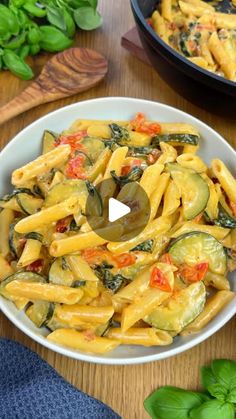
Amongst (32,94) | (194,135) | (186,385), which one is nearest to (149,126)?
(194,135)

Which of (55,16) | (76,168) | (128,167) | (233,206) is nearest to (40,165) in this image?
(76,168)

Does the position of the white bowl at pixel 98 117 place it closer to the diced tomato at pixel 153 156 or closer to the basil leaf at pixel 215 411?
the diced tomato at pixel 153 156

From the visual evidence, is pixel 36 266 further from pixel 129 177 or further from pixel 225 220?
pixel 225 220

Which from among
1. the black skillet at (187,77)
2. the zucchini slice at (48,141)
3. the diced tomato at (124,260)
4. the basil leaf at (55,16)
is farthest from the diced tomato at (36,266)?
the basil leaf at (55,16)

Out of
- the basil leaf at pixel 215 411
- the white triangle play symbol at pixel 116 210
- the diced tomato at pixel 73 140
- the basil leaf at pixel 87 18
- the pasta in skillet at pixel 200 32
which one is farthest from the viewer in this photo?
the basil leaf at pixel 87 18

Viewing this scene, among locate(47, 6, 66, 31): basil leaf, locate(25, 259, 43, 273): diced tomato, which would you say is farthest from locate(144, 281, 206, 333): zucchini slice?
locate(47, 6, 66, 31): basil leaf

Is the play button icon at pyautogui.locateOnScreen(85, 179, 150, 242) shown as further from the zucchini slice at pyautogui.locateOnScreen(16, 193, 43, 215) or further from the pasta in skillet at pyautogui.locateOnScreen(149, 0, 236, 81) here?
the pasta in skillet at pyautogui.locateOnScreen(149, 0, 236, 81)
